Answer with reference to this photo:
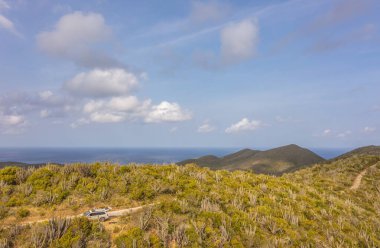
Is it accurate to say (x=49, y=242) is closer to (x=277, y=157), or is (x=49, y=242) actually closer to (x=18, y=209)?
(x=18, y=209)

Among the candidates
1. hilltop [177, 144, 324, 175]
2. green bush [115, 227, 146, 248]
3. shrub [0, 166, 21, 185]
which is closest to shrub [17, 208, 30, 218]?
shrub [0, 166, 21, 185]

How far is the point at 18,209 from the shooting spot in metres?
11.1

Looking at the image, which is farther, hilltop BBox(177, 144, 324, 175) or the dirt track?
hilltop BBox(177, 144, 324, 175)

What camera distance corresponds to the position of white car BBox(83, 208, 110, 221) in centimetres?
1076

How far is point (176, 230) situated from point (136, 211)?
8.85 ft

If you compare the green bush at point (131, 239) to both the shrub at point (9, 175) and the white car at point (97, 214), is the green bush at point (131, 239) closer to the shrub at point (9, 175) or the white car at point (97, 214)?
the white car at point (97, 214)

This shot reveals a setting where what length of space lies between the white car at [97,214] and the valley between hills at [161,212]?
32 centimetres

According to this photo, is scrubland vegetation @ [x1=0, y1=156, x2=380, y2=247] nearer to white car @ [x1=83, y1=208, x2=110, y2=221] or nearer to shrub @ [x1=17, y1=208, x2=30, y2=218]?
shrub @ [x1=17, y1=208, x2=30, y2=218]

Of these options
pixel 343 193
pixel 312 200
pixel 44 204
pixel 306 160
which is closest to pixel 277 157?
pixel 306 160

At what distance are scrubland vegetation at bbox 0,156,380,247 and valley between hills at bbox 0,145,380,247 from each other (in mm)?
40

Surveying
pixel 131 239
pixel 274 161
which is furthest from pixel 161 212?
pixel 274 161

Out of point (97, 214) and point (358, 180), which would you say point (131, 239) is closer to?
point (97, 214)

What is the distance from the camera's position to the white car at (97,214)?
10758 mm

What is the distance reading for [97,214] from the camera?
433 inches
